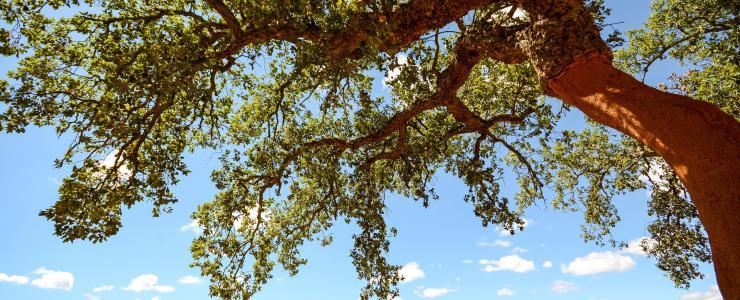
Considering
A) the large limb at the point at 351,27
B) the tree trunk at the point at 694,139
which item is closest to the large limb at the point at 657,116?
the tree trunk at the point at 694,139

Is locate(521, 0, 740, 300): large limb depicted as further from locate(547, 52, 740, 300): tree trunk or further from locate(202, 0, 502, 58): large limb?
locate(202, 0, 502, 58): large limb

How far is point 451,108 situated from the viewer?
969 centimetres

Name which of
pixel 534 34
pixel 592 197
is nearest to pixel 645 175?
pixel 592 197

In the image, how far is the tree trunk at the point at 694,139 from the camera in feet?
10.6

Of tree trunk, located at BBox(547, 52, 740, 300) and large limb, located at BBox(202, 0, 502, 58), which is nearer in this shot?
tree trunk, located at BBox(547, 52, 740, 300)

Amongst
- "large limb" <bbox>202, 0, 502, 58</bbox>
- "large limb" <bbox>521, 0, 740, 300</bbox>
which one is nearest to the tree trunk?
"large limb" <bbox>521, 0, 740, 300</bbox>

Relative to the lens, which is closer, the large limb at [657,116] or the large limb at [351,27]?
the large limb at [657,116]

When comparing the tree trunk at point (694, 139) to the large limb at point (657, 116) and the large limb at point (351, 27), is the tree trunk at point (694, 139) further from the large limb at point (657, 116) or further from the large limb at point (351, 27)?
the large limb at point (351, 27)

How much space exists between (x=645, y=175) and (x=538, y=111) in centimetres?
688

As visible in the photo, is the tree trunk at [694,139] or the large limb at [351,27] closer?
the tree trunk at [694,139]

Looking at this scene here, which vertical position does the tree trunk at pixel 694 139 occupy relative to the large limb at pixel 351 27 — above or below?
below

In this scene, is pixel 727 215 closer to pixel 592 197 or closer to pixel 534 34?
pixel 534 34

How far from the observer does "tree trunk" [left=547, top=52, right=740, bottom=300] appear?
3.23 meters

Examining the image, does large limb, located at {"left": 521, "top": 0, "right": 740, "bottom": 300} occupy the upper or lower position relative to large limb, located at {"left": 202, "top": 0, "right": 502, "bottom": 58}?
lower
